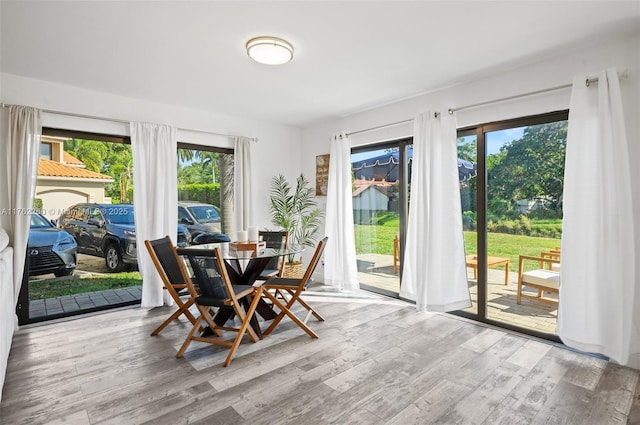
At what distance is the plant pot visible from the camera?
4.95 m

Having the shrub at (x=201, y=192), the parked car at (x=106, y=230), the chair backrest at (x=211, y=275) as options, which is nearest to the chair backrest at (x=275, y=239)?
the shrub at (x=201, y=192)

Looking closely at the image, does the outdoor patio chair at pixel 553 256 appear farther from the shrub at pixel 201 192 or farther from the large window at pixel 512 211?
the shrub at pixel 201 192

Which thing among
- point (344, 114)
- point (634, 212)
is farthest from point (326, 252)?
point (634, 212)

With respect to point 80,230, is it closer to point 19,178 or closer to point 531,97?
point 19,178

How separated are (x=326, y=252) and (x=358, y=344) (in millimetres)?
2162

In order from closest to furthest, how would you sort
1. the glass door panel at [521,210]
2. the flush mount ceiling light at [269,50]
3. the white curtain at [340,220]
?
1. the flush mount ceiling light at [269,50]
2. the glass door panel at [521,210]
3. the white curtain at [340,220]

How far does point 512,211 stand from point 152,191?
399 cm

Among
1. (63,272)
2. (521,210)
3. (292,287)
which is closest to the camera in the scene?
(292,287)

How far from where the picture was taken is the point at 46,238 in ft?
12.0

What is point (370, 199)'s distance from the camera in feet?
15.9

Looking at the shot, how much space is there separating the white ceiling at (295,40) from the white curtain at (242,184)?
111 centimetres

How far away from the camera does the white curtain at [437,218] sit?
359cm

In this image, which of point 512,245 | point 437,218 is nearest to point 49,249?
point 437,218

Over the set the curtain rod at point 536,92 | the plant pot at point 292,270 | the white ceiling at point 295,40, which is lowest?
the plant pot at point 292,270
